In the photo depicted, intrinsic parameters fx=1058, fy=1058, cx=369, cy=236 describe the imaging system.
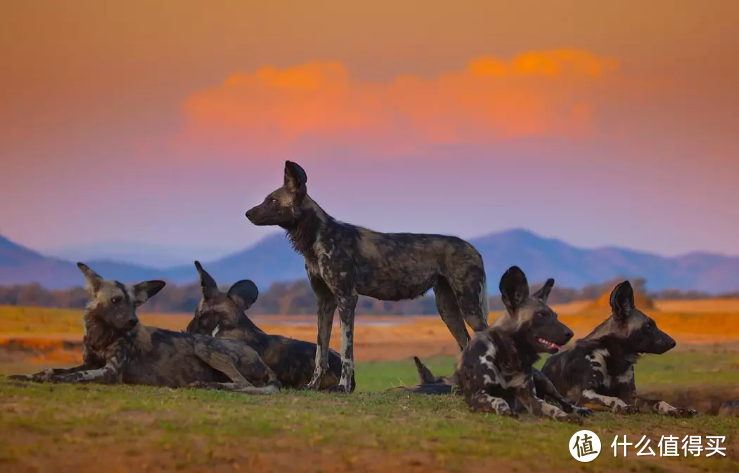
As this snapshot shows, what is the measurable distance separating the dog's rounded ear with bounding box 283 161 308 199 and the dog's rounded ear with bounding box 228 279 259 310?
172cm

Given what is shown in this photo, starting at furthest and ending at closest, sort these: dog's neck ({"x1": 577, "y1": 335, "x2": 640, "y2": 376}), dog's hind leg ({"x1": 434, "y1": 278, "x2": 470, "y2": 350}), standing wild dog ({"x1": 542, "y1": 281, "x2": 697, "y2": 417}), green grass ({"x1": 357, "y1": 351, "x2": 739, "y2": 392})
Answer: green grass ({"x1": 357, "y1": 351, "x2": 739, "y2": 392})
dog's hind leg ({"x1": 434, "y1": 278, "x2": 470, "y2": 350})
dog's neck ({"x1": 577, "y1": 335, "x2": 640, "y2": 376})
standing wild dog ({"x1": 542, "y1": 281, "x2": 697, "y2": 417})

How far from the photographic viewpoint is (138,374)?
1252cm

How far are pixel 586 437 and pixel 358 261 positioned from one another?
17.5 feet

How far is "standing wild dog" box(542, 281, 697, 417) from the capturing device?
1270 centimetres

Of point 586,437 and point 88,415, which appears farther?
point 586,437

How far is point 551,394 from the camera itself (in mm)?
11508

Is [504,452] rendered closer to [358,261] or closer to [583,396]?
[583,396]

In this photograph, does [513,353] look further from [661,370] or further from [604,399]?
[661,370]

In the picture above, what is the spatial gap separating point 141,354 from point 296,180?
3.36m

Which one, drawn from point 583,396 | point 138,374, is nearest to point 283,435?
point 138,374

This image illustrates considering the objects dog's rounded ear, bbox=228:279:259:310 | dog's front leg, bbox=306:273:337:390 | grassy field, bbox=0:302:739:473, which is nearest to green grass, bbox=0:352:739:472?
grassy field, bbox=0:302:739:473

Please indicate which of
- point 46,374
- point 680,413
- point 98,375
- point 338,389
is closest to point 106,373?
point 98,375

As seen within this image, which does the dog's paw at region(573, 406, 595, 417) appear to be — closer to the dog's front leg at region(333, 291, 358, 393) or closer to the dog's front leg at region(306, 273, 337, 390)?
the dog's front leg at region(333, 291, 358, 393)

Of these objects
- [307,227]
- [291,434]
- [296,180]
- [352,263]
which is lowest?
[291,434]
